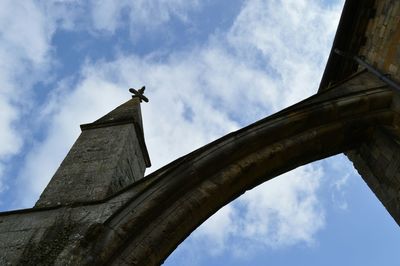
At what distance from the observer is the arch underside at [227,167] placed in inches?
115

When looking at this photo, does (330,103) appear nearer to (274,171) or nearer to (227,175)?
(274,171)

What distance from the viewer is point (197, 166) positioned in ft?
11.6

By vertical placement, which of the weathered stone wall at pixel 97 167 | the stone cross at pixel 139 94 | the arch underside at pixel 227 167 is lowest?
the arch underside at pixel 227 167

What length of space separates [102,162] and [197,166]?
1204mm

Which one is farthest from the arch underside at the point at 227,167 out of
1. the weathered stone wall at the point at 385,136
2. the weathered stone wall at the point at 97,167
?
the weathered stone wall at the point at 97,167

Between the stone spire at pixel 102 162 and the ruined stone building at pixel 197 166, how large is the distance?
0.04 ft

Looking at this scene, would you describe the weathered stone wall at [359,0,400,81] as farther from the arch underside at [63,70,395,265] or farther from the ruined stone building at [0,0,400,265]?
the arch underside at [63,70,395,265]

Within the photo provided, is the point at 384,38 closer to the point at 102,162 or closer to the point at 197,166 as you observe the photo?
the point at 197,166

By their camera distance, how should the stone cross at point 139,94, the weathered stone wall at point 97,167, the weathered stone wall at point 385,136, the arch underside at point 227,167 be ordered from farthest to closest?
the stone cross at point 139,94, the weathered stone wall at point 385,136, the weathered stone wall at point 97,167, the arch underside at point 227,167

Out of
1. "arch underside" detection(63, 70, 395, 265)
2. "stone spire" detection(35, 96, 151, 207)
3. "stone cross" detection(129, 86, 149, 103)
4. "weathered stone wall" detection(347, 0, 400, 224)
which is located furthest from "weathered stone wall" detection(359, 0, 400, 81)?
"stone cross" detection(129, 86, 149, 103)

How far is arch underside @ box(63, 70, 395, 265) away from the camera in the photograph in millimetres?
2926

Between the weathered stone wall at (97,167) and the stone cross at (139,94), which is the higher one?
the stone cross at (139,94)

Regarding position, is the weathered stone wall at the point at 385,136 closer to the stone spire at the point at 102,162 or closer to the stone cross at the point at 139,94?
the stone spire at the point at 102,162

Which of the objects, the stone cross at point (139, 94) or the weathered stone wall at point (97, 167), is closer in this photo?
the weathered stone wall at point (97, 167)
